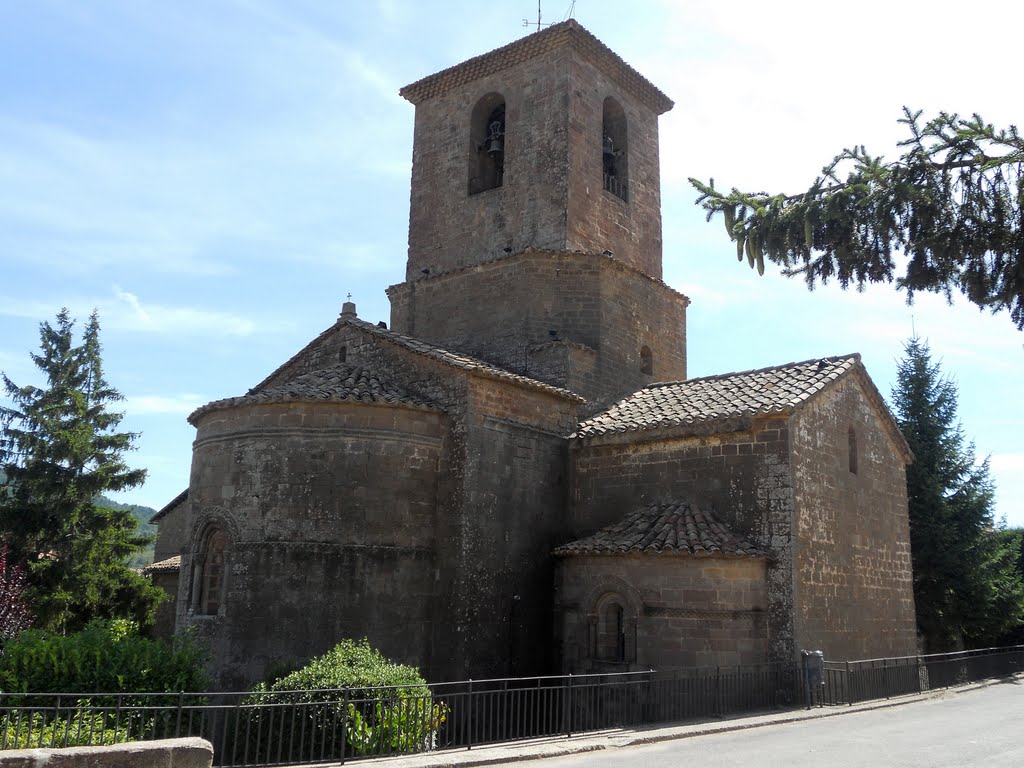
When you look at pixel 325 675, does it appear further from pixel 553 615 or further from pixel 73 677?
pixel 553 615

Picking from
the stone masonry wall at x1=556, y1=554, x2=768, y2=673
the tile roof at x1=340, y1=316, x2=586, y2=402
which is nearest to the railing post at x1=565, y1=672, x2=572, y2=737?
the stone masonry wall at x1=556, y1=554, x2=768, y2=673

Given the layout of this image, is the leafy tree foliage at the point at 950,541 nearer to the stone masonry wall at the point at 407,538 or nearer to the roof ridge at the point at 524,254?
the roof ridge at the point at 524,254

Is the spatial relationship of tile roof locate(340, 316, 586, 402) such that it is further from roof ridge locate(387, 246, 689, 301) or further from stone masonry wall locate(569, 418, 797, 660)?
roof ridge locate(387, 246, 689, 301)

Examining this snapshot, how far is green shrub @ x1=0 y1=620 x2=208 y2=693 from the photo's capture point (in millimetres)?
10914

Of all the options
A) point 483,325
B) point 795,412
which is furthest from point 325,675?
point 483,325

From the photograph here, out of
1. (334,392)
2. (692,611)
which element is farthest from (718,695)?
(334,392)

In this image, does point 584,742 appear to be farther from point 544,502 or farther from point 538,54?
point 538,54

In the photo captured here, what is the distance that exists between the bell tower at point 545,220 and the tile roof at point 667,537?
3831mm

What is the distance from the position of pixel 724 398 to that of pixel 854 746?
24.1ft

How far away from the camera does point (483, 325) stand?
2006 cm

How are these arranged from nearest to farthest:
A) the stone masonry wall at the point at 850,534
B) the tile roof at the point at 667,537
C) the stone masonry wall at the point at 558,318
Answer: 1. the tile roof at the point at 667,537
2. the stone masonry wall at the point at 850,534
3. the stone masonry wall at the point at 558,318

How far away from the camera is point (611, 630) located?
48.5ft

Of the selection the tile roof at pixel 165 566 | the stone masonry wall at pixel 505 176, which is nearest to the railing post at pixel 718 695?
the stone masonry wall at pixel 505 176

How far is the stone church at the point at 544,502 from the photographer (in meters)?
14.1
